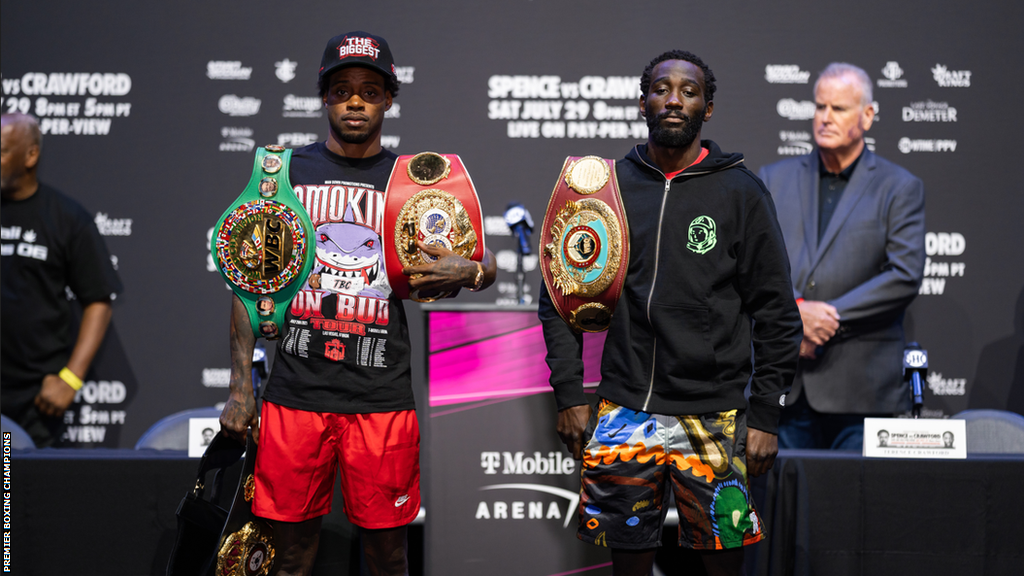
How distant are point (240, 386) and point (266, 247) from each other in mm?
384

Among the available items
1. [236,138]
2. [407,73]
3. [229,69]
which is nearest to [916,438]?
[407,73]

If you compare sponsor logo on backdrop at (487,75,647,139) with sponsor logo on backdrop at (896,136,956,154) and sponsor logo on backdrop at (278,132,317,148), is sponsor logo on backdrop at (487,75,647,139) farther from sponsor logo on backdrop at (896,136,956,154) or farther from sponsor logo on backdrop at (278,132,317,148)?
sponsor logo on backdrop at (896,136,956,154)

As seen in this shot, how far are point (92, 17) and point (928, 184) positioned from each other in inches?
173

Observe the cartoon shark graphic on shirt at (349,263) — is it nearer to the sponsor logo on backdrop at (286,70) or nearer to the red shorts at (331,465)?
the red shorts at (331,465)

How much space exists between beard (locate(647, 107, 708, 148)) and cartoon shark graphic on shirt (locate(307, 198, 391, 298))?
32.0 inches

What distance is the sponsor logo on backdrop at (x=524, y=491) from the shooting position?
2295mm

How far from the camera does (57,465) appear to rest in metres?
2.43

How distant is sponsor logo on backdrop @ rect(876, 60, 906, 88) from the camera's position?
3793 millimetres

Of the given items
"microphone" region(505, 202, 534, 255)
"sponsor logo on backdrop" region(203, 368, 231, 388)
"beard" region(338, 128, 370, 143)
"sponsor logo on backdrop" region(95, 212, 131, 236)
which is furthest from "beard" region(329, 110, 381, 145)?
"sponsor logo on backdrop" region(95, 212, 131, 236)

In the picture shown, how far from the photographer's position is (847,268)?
3.18m

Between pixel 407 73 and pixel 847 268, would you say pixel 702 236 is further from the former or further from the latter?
pixel 407 73

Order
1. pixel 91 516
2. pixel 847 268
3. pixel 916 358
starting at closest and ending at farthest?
pixel 91 516 → pixel 916 358 → pixel 847 268

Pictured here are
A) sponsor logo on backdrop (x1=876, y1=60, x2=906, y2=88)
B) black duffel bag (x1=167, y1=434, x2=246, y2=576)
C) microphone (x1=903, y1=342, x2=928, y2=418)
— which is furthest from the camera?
sponsor logo on backdrop (x1=876, y1=60, x2=906, y2=88)

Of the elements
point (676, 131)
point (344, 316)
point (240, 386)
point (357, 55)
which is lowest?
point (240, 386)
